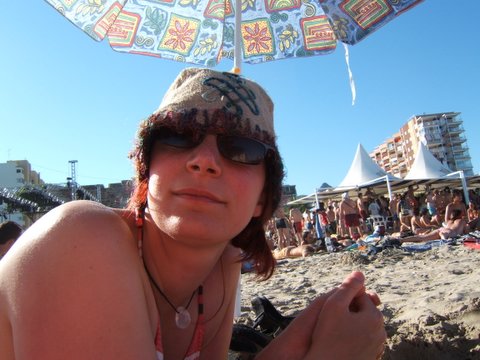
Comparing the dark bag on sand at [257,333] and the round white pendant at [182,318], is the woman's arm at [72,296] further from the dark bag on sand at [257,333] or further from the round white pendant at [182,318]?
the dark bag on sand at [257,333]

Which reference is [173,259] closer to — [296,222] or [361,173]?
[296,222]

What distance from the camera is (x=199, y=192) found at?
3.42 ft

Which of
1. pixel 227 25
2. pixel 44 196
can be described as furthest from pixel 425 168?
pixel 44 196

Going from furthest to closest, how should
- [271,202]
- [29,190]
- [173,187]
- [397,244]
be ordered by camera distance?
[29,190] < [397,244] < [271,202] < [173,187]

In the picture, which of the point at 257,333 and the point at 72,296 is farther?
the point at 257,333

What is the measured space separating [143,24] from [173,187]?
274 cm

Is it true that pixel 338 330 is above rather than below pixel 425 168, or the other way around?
below

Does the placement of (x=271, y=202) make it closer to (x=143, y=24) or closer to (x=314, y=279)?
(x=143, y=24)

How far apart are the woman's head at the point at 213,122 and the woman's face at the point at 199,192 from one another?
4cm

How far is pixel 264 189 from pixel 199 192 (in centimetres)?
40

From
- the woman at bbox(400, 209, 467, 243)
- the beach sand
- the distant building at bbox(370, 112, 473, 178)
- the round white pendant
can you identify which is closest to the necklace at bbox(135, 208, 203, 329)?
the round white pendant

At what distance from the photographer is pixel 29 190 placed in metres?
31.7

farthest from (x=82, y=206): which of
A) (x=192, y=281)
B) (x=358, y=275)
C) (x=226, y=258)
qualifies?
(x=358, y=275)

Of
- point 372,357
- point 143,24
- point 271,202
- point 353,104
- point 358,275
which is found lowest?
point 372,357
